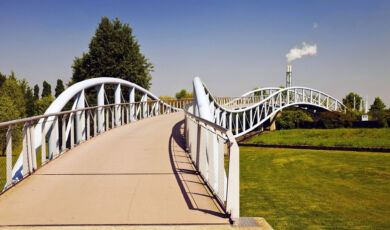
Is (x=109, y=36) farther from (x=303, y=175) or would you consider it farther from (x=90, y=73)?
(x=303, y=175)

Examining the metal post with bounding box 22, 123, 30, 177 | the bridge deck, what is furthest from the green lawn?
A: the metal post with bounding box 22, 123, 30, 177

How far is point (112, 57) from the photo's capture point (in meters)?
39.0

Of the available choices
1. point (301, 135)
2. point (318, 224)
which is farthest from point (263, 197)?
point (301, 135)

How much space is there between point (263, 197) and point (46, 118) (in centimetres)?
1029

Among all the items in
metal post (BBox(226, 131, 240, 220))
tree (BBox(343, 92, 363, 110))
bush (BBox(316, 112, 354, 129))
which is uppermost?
tree (BBox(343, 92, 363, 110))

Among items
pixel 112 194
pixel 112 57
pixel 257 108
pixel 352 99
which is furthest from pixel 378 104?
pixel 112 194

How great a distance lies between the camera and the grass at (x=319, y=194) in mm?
11391

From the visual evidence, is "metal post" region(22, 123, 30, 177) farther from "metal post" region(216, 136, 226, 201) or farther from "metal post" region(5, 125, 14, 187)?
"metal post" region(216, 136, 226, 201)

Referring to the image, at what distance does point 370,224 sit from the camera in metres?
10.6

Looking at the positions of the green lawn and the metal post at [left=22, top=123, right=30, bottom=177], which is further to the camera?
the green lawn

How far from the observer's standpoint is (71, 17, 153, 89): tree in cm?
3859

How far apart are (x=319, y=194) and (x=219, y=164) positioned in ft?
39.3

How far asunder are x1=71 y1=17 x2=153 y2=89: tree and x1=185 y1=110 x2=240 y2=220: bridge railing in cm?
3204

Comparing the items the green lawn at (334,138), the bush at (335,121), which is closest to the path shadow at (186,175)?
the green lawn at (334,138)
